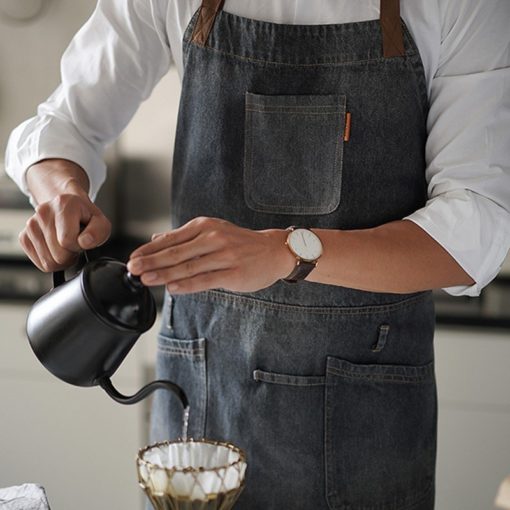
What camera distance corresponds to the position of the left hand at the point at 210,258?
3.75 ft

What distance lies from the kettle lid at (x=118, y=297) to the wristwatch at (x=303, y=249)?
203 millimetres

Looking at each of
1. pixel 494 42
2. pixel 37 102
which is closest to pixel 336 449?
pixel 494 42

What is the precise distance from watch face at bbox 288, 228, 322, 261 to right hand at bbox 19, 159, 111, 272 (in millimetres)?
249

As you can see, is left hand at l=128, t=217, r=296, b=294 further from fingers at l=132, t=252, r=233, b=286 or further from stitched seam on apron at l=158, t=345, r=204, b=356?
stitched seam on apron at l=158, t=345, r=204, b=356

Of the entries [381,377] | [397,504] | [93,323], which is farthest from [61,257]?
[397,504]

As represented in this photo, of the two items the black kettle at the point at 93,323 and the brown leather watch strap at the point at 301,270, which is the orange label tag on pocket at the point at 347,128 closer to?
the brown leather watch strap at the point at 301,270

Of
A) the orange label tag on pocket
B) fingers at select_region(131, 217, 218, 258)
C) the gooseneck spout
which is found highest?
the orange label tag on pocket

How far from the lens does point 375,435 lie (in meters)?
1.53

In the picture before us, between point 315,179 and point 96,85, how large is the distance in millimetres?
389

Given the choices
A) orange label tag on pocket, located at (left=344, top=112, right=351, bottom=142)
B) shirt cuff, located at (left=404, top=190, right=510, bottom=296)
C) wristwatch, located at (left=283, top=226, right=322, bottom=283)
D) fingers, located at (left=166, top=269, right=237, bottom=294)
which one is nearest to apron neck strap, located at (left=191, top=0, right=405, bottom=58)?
orange label tag on pocket, located at (left=344, top=112, right=351, bottom=142)

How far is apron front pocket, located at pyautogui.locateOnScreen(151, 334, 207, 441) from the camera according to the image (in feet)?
5.15

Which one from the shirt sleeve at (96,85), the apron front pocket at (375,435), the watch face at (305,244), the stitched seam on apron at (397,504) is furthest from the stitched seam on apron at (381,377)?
the shirt sleeve at (96,85)

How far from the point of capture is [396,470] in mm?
1541

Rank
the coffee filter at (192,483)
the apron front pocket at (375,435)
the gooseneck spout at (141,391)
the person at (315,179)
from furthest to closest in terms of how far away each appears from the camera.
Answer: the apron front pocket at (375,435), the person at (315,179), the gooseneck spout at (141,391), the coffee filter at (192,483)
